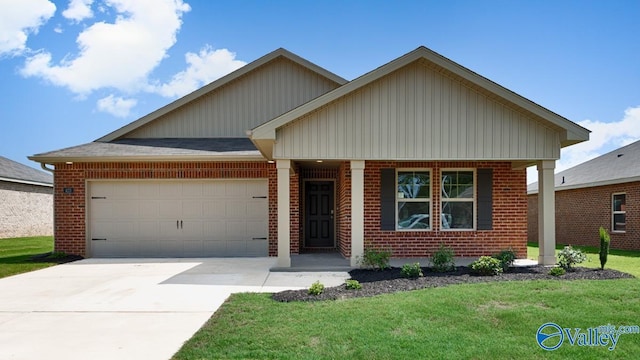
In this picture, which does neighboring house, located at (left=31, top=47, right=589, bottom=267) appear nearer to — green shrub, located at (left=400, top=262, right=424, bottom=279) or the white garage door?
the white garage door

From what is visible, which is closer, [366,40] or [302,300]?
[302,300]

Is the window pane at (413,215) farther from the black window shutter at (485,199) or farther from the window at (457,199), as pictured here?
the black window shutter at (485,199)

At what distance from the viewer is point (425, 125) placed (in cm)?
930

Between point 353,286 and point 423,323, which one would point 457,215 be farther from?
point 423,323

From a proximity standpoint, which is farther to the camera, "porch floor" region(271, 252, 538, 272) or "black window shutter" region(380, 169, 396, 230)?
"black window shutter" region(380, 169, 396, 230)

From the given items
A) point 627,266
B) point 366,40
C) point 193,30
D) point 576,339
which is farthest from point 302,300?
point 366,40

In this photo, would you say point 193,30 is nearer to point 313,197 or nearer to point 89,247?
point 313,197

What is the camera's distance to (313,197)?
43.7ft

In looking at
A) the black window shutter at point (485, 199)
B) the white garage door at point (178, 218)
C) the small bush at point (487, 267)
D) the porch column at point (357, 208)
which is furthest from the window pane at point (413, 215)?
the white garage door at point (178, 218)

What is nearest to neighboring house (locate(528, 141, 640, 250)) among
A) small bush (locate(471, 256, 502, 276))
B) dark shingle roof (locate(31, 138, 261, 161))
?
small bush (locate(471, 256, 502, 276))

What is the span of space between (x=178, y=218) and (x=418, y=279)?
7354mm

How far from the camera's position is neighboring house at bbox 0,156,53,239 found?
20.7 m

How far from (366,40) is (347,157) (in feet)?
21.7

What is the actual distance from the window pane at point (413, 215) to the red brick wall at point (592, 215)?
975 cm
